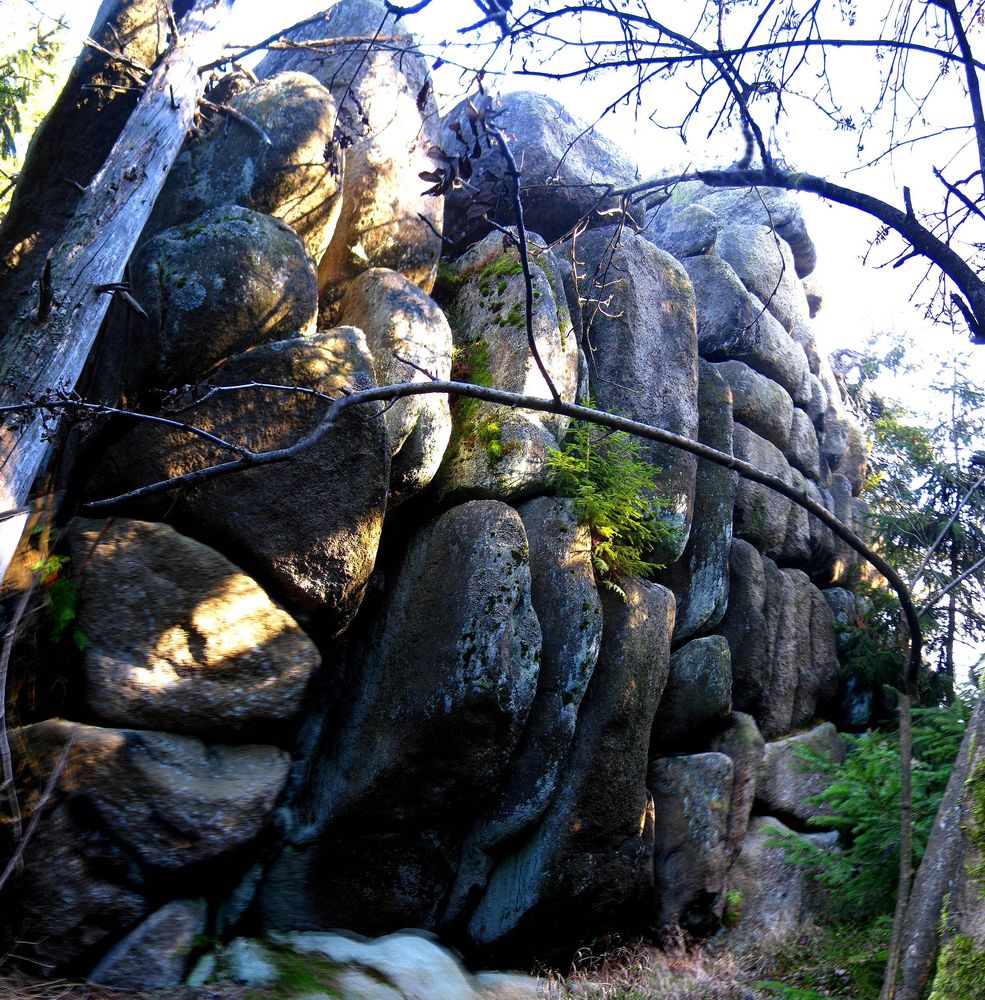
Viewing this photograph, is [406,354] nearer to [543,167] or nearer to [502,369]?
[502,369]

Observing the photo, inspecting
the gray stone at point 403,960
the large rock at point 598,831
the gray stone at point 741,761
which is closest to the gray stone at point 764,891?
the gray stone at point 741,761

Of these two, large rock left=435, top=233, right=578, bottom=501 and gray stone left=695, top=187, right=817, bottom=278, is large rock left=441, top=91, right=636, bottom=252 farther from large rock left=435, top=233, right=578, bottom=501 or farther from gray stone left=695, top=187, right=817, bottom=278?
gray stone left=695, top=187, right=817, bottom=278

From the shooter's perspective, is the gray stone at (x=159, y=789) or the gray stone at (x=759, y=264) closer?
the gray stone at (x=159, y=789)

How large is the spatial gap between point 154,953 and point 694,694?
6.06 meters

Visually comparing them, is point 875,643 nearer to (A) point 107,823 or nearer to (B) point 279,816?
(B) point 279,816

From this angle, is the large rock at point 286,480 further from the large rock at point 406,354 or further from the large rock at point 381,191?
the large rock at point 381,191

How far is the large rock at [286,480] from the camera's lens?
265 inches

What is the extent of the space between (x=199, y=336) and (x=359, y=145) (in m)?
3.56

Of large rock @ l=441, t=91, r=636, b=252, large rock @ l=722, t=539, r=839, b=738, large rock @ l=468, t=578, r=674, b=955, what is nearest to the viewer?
large rock @ l=468, t=578, r=674, b=955

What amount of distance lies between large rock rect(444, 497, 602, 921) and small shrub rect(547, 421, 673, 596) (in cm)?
18

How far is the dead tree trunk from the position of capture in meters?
5.61

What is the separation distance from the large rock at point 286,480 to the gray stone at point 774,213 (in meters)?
11.3

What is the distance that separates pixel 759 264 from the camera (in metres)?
14.8

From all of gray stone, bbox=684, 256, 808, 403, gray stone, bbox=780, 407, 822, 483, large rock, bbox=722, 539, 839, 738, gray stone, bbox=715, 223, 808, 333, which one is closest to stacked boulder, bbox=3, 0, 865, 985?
large rock, bbox=722, 539, 839, 738
